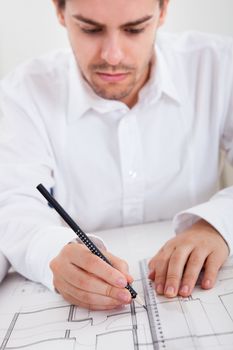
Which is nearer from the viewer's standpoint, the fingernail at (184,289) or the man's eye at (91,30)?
the fingernail at (184,289)

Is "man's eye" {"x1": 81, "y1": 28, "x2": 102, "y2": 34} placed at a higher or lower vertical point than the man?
higher

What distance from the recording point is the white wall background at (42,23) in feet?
4.56

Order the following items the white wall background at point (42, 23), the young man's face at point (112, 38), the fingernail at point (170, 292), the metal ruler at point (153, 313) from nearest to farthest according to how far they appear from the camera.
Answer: the metal ruler at point (153, 313)
the fingernail at point (170, 292)
the young man's face at point (112, 38)
the white wall background at point (42, 23)

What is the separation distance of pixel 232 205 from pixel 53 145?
18.4 inches

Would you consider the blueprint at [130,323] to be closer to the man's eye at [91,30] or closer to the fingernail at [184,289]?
the fingernail at [184,289]

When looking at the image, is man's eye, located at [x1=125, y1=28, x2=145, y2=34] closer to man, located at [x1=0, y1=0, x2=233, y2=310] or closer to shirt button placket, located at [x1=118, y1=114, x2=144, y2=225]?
man, located at [x1=0, y1=0, x2=233, y2=310]

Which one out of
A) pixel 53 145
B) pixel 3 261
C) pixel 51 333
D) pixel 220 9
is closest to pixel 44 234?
pixel 3 261

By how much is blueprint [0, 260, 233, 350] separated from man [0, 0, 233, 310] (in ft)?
0.67

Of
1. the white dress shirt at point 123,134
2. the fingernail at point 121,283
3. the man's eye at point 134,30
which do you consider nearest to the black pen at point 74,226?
the fingernail at point 121,283

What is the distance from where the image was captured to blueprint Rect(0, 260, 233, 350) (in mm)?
490

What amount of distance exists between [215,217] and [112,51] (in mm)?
410

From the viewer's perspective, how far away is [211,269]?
636mm

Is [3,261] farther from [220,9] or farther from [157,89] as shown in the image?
[220,9]

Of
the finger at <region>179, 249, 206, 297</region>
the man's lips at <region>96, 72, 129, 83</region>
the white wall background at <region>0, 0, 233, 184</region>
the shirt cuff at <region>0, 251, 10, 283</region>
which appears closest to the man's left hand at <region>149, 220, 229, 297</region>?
the finger at <region>179, 249, 206, 297</region>
